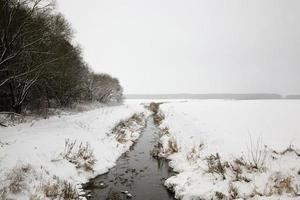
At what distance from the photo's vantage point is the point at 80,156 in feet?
36.9

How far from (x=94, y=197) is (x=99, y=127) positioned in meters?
9.76

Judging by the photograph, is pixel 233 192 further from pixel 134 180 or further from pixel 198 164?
pixel 134 180

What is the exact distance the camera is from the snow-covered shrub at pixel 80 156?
10539 mm

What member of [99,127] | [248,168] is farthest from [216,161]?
[99,127]

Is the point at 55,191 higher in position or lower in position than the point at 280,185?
lower

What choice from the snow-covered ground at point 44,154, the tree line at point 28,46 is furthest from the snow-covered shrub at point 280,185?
the tree line at point 28,46

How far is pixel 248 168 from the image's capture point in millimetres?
8148

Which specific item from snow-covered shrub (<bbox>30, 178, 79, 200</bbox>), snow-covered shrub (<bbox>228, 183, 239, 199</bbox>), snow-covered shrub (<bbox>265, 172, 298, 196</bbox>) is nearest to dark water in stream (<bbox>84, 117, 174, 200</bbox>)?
snow-covered shrub (<bbox>30, 178, 79, 200</bbox>)

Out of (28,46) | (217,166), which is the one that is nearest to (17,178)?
(217,166)

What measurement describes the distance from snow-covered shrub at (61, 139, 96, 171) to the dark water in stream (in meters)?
0.82

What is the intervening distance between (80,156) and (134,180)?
9.23 ft

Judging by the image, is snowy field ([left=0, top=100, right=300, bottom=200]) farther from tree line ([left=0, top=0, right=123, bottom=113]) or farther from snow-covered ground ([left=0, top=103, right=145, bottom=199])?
tree line ([left=0, top=0, right=123, bottom=113])

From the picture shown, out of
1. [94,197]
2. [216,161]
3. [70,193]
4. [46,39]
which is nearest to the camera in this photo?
[70,193]

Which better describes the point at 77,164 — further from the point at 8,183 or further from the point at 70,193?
the point at 8,183
